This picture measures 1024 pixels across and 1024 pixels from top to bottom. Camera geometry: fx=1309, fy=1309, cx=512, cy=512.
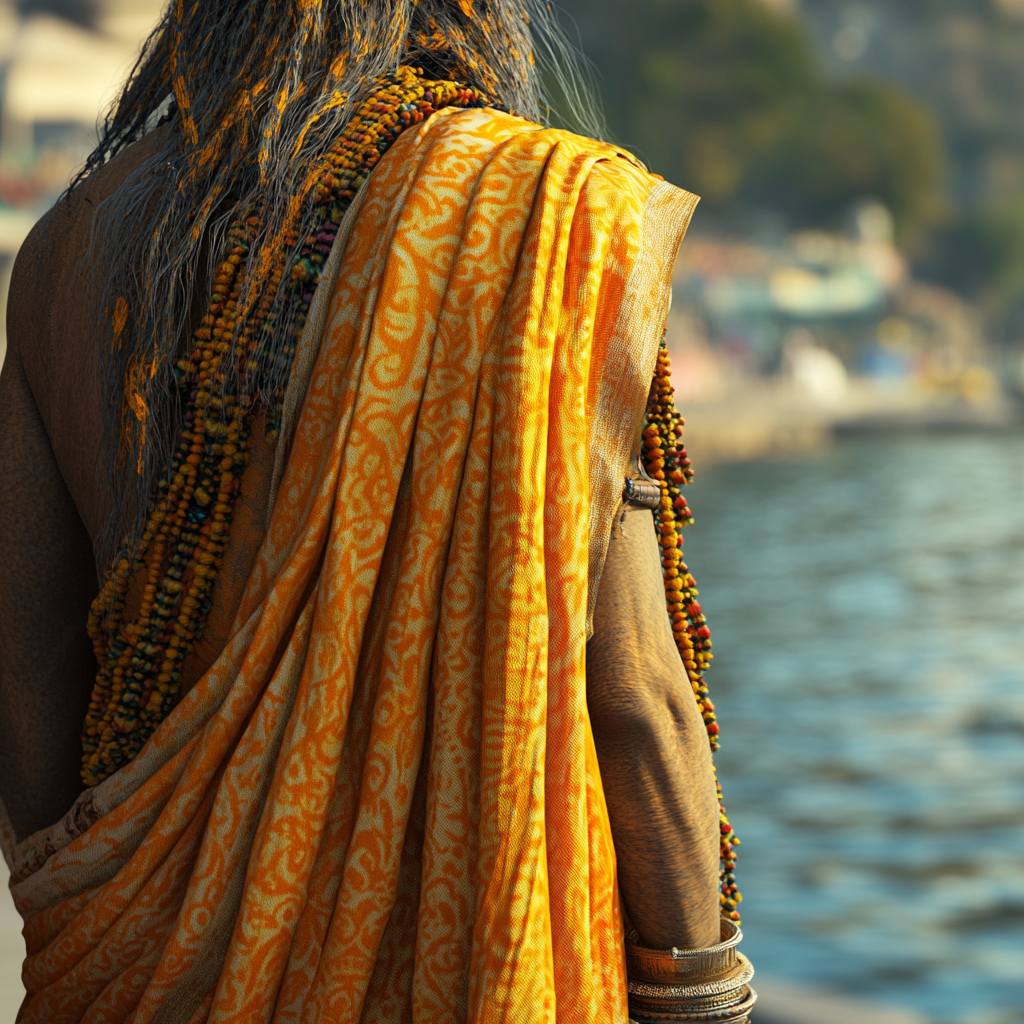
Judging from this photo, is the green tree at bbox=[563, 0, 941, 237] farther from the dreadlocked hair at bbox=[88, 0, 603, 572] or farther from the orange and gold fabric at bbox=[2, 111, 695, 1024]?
the orange and gold fabric at bbox=[2, 111, 695, 1024]

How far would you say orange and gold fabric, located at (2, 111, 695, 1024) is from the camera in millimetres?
971

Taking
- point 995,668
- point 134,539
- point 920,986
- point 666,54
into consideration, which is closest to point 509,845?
point 134,539

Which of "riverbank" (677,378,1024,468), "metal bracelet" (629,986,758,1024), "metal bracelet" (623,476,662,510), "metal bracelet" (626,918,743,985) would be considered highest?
"riverbank" (677,378,1024,468)

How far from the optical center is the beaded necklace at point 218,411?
1.06 meters

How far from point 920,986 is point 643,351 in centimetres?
504

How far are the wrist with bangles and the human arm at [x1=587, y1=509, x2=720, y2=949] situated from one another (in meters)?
0.01

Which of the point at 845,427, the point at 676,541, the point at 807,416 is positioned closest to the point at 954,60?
the point at 845,427

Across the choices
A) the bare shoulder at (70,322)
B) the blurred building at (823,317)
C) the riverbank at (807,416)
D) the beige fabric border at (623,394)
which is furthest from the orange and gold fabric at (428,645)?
the blurred building at (823,317)

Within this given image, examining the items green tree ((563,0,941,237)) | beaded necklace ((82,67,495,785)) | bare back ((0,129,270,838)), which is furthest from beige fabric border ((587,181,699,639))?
green tree ((563,0,941,237))

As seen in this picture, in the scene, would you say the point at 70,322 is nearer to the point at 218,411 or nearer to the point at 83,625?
the point at 218,411

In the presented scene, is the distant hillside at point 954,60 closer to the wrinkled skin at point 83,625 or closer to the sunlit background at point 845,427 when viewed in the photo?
the sunlit background at point 845,427

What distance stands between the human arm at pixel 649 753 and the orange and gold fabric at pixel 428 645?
0.10ft

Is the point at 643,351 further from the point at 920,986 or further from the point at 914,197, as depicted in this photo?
the point at 914,197

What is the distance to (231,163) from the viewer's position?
110cm
